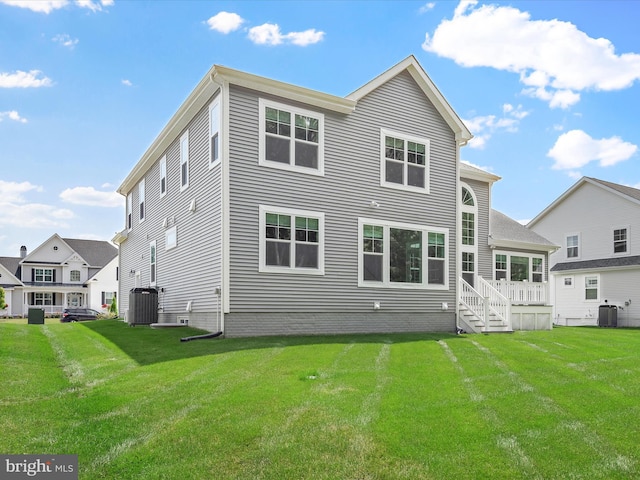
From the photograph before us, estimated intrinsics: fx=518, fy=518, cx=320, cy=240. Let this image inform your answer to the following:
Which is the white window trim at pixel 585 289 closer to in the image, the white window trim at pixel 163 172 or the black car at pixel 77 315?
the white window trim at pixel 163 172

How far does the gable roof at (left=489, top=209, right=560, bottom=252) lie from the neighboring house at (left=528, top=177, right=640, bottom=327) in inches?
278

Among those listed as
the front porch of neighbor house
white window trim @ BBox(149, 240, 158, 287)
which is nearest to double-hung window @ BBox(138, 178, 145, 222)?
white window trim @ BBox(149, 240, 158, 287)

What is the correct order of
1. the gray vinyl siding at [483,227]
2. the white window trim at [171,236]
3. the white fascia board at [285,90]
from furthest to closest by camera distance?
1. the gray vinyl siding at [483,227]
2. the white window trim at [171,236]
3. the white fascia board at [285,90]

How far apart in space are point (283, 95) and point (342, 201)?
11.0 feet

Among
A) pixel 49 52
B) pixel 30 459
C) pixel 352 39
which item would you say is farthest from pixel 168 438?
pixel 49 52

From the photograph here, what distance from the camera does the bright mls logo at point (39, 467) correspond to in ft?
14.2

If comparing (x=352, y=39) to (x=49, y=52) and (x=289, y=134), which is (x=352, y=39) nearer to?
(x=289, y=134)

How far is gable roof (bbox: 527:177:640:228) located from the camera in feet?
92.9

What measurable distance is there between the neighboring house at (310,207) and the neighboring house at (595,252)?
48.9 feet

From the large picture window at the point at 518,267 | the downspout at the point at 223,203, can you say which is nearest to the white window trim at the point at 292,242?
the downspout at the point at 223,203

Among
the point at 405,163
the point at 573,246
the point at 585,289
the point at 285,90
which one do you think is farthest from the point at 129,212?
the point at 573,246

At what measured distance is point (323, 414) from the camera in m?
5.70

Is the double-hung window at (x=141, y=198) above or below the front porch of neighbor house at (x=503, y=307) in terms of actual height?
above

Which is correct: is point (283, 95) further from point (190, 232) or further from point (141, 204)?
point (141, 204)
